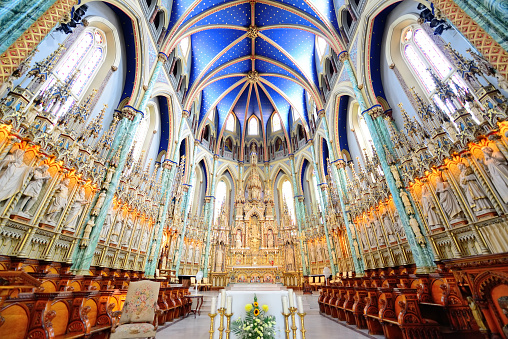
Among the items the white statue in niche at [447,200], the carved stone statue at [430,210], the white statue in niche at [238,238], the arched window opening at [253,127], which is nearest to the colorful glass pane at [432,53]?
the white statue in niche at [447,200]

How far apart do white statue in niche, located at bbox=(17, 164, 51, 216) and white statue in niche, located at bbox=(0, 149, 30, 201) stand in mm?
270

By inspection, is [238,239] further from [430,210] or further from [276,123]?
[430,210]

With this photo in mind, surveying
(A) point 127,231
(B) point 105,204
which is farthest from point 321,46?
(A) point 127,231

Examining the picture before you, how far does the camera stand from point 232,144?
89.8 feet

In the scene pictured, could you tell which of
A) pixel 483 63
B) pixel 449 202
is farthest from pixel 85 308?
pixel 483 63

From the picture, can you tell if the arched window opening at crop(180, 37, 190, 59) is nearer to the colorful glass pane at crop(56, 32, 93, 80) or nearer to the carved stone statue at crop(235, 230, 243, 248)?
the colorful glass pane at crop(56, 32, 93, 80)

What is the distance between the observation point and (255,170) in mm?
25047

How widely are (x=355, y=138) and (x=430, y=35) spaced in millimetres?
7342

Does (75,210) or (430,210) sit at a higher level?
(75,210)

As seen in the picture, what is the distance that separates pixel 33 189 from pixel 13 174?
76 centimetres

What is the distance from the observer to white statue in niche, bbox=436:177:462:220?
7.35m

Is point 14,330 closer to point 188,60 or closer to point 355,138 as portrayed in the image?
point 355,138

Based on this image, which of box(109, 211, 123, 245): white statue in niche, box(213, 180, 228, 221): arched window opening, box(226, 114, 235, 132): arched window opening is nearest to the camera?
box(109, 211, 123, 245): white statue in niche

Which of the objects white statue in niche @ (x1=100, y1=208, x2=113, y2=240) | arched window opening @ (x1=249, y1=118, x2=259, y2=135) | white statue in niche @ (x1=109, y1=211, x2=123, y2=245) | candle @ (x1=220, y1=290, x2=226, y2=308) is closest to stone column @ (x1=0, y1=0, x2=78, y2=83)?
white statue in niche @ (x1=100, y1=208, x2=113, y2=240)
